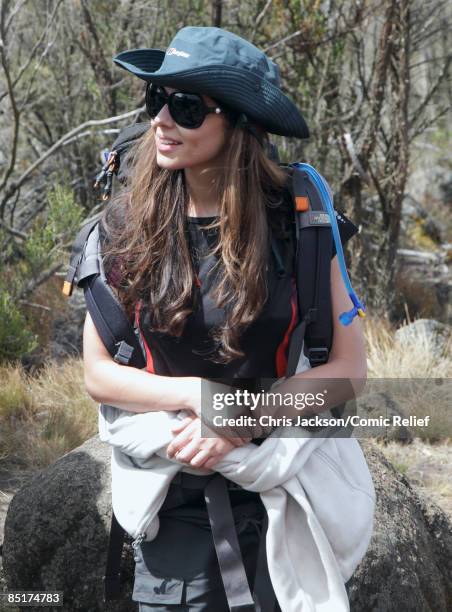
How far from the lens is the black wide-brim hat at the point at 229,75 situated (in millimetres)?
2021

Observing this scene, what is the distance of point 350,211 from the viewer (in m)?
7.75

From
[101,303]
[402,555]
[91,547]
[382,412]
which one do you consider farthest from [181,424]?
[382,412]

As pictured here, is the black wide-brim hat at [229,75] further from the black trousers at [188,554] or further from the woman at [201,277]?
the black trousers at [188,554]

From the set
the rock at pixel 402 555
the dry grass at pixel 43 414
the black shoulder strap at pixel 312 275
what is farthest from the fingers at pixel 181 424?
the dry grass at pixel 43 414

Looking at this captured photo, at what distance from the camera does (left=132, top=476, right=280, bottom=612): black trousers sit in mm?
1983

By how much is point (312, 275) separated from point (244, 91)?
457mm

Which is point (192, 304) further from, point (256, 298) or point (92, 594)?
point (92, 594)

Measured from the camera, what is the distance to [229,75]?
2027 mm

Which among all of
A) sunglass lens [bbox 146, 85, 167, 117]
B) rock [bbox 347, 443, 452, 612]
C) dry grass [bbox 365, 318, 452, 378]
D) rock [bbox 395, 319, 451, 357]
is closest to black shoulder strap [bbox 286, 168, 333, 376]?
sunglass lens [bbox 146, 85, 167, 117]

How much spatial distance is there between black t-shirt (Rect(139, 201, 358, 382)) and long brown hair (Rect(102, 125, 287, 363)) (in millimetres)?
31

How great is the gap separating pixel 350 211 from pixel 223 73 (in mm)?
5842

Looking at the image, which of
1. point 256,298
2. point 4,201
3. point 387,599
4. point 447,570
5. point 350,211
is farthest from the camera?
point 350,211

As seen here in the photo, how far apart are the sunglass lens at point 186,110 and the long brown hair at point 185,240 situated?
3.8 inches

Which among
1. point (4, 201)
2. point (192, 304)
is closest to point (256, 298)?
point (192, 304)
